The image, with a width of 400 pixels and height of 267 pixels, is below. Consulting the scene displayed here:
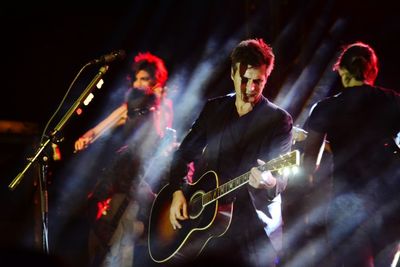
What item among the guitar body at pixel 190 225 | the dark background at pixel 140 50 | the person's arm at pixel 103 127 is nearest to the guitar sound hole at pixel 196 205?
the guitar body at pixel 190 225

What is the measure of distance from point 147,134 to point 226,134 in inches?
51.0

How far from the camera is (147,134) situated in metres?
4.77

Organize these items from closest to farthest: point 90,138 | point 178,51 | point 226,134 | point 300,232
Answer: point 226,134 → point 300,232 → point 90,138 → point 178,51

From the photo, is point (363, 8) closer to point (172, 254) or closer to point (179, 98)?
point (179, 98)

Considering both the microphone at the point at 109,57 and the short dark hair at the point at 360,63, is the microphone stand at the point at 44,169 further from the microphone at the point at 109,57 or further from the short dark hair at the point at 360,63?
the short dark hair at the point at 360,63

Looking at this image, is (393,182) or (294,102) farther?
(294,102)

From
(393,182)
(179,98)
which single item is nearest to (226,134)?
(393,182)

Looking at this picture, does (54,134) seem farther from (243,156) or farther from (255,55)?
(255,55)

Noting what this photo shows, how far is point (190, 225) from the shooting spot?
3492 mm

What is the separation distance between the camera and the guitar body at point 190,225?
334 centimetres

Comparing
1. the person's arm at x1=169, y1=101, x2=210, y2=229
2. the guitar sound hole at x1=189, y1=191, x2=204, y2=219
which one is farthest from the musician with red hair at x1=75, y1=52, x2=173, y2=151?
the guitar sound hole at x1=189, y1=191, x2=204, y2=219

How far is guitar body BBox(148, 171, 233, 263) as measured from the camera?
334 centimetres

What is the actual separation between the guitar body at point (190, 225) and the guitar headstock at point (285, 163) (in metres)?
0.46

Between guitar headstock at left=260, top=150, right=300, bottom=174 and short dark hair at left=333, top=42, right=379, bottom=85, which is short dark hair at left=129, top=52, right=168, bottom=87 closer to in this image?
short dark hair at left=333, top=42, right=379, bottom=85
